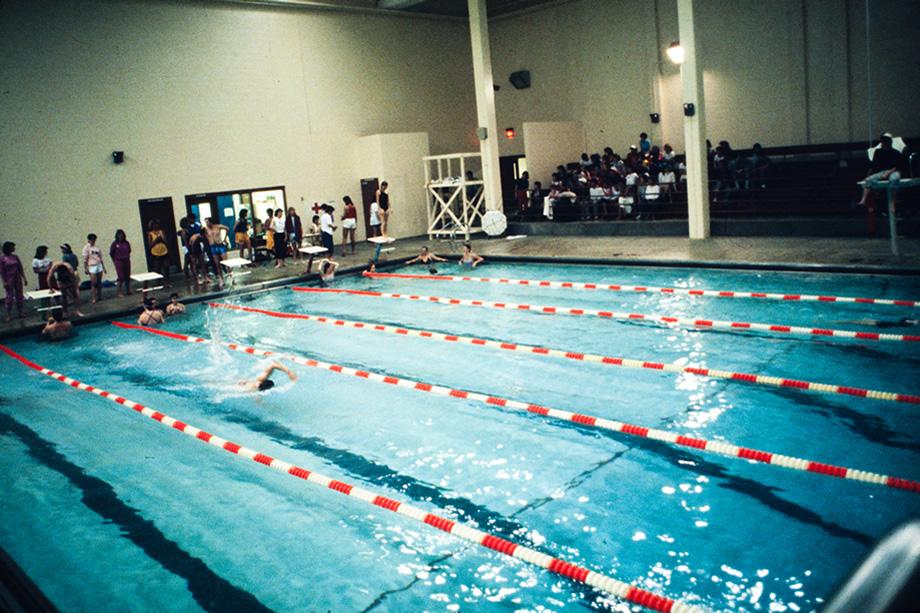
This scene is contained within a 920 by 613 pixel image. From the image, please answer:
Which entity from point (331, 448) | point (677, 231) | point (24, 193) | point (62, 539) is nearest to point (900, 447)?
point (331, 448)

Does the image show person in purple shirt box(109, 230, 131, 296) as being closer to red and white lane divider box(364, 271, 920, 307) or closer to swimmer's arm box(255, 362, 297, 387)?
red and white lane divider box(364, 271, 920, 307)

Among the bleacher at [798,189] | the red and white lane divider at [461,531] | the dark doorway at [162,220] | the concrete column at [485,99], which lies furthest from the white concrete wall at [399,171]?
the red and white lane divider at [461,531]

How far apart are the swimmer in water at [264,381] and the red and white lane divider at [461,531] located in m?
1.10

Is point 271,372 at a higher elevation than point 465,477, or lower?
higher

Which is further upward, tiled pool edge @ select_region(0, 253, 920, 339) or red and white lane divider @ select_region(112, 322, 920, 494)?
tiled pool edge @ select_region(0, 253, 920, 339)

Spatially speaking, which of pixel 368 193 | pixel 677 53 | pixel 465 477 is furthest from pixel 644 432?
pixel 368 193

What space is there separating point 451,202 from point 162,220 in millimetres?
7993

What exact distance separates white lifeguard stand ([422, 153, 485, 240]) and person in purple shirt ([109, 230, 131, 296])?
8377 mm

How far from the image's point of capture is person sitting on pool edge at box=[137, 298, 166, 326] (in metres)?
13.1

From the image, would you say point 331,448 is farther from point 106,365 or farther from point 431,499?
point 106,365

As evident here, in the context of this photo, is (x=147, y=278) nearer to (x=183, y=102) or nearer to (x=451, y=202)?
(x=183, y=102)

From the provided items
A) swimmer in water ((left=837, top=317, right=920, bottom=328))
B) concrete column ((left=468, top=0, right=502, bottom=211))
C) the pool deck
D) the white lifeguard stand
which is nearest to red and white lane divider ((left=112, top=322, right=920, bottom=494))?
swimmer in water ((left=837, top=317, right=920, bottom=328))

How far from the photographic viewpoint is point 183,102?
18.9 metres

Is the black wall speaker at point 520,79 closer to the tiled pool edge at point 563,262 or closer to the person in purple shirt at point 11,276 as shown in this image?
the tiled pool edge at point 563,262
